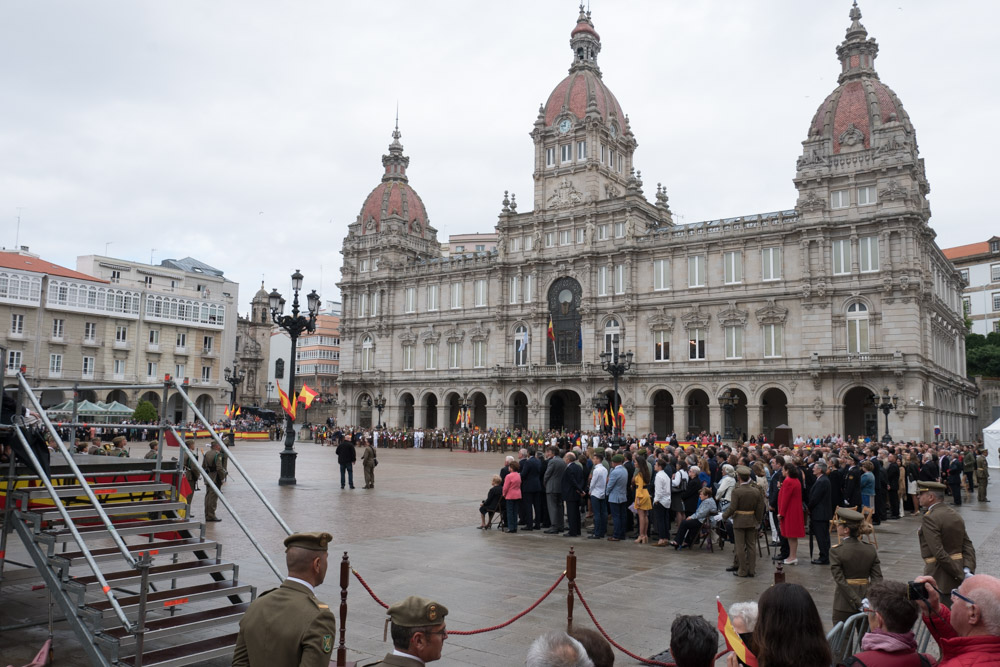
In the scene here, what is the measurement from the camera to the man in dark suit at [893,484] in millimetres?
18297

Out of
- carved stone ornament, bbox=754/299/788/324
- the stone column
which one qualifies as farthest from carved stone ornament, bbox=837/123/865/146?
the stone column

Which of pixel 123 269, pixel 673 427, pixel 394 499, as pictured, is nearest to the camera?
pixel 394 499

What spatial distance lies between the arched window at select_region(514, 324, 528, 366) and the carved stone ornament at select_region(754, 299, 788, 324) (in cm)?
1774

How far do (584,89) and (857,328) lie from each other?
89.4 ft

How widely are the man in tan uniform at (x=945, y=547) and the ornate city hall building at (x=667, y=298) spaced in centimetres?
3714

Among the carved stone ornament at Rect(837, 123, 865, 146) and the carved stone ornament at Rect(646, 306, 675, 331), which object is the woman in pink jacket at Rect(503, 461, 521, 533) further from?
the carved stone ornament at Rect(837, 123, 865, 146)

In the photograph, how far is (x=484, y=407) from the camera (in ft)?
199

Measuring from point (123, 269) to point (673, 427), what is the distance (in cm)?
5242

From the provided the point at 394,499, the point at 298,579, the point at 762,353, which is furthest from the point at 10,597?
the point at 762,353

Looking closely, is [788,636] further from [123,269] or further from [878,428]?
[123,269]

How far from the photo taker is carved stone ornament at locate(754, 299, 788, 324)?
45.5 meters

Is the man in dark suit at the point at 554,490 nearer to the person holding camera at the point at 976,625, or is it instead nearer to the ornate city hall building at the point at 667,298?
the person holding camera at the point at 976,625

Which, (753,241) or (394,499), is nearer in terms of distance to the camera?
(394,499)

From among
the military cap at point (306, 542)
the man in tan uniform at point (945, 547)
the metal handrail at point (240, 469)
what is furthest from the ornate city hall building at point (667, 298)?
the military cap at point (306, 542)
